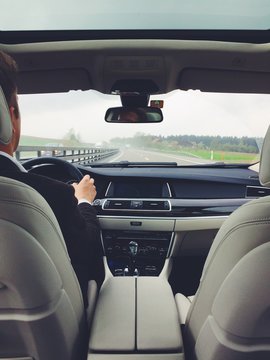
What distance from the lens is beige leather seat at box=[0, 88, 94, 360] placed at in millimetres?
1427

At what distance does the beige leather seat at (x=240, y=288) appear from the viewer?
1.46 metres

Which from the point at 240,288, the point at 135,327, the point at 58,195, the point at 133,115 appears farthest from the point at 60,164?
the point at 240,288

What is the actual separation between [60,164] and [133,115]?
2.61 feet

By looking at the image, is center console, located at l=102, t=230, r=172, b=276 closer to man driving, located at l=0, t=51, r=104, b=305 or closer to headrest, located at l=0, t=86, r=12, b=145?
man driving, located at l=0, t=51, r=104, b=305

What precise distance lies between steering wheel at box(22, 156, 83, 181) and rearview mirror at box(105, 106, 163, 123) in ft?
1.79

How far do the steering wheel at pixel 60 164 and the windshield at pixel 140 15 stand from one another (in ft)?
3.93

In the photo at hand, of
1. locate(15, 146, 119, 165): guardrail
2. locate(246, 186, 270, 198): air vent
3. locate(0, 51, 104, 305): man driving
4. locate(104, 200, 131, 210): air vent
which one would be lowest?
locate(15, 146, 119, 165): guardrail

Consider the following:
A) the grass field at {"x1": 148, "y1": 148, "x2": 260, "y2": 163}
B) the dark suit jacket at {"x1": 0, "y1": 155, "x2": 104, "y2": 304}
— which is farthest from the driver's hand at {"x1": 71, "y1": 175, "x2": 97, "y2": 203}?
the grass field at {"x1": 148, "y1": 148, "x2": 260, "y2": 163}

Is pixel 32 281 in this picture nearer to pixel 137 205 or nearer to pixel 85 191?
pixel 85 191

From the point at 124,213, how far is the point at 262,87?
190 cm

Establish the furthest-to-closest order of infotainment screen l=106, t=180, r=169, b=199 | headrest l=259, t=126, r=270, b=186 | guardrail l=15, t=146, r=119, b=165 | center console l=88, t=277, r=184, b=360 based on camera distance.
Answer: guardrail l=15, t=146, r=119, b=165 → infotainment screen l=106, t=180, r=169, b=199 → center console l=88, t=277, r=184, b=360 → headrest l=259, t=126, r=270, b=186

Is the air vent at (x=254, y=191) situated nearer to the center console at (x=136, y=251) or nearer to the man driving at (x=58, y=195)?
the center console at (x=136, y=251)

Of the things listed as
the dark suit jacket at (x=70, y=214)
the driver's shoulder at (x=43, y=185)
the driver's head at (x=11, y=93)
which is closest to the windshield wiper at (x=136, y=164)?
the dark suit jacket at (x=70, y=214)

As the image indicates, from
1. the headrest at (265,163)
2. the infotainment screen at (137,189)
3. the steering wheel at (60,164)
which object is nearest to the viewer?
the headrest at (265,163)
